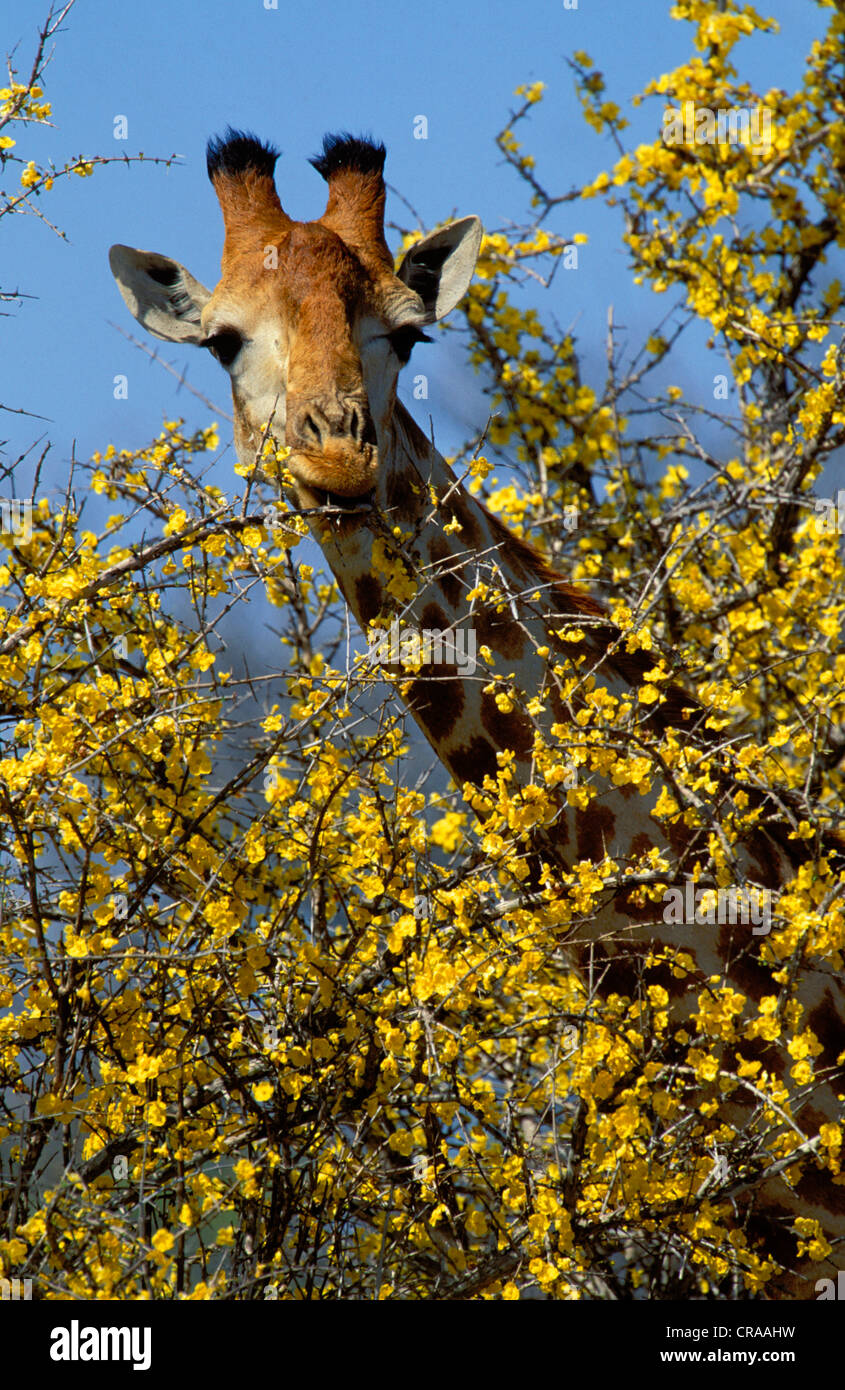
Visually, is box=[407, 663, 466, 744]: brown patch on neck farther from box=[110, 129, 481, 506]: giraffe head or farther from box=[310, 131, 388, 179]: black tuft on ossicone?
box=[310, 131, 388, 179]: black tuft on ossicone

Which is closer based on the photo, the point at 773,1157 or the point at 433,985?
the point at 433,985

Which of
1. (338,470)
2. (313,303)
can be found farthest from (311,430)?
(313,303)

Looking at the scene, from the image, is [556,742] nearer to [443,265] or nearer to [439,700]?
[439,700]

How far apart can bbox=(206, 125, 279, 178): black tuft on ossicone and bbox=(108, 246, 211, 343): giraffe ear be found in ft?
1.02

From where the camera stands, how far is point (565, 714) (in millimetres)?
3625

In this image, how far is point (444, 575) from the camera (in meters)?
3.60

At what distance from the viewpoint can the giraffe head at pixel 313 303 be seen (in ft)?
10.6

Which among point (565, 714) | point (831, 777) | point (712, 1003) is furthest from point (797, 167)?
point (712, 1003)

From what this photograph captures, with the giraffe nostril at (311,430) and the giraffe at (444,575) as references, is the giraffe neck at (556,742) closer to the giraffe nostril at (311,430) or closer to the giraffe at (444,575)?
the giraffe at (444,575)

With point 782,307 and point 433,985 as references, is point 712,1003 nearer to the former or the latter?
point 433,985

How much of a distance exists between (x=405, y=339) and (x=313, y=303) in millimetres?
352

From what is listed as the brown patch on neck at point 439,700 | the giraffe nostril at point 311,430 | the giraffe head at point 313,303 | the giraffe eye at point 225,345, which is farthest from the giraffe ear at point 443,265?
the brown patch on neck at point 439,700

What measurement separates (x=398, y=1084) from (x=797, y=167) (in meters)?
5.14

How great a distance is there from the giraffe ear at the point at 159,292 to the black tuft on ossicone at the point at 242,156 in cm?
31
